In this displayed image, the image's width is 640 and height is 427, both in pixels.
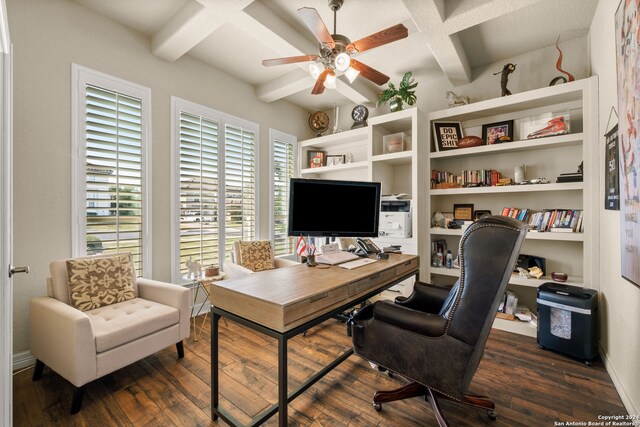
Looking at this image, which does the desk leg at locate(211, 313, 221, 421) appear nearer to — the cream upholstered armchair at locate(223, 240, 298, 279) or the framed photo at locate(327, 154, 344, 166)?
the cream upholstered armchair at locate(223, 240, 298, 279)

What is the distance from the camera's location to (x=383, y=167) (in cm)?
374

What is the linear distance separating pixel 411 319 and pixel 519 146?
7.94ft

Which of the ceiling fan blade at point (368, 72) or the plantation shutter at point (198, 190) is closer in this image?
the ceiling fan blade at point (368, 72)

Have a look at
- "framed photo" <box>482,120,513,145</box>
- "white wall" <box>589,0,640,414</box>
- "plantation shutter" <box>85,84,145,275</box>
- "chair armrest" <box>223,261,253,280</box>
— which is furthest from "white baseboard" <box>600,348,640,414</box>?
"plantation shutter" <box>85,84,145,275</box>

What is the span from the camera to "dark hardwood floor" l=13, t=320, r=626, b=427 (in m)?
1.61

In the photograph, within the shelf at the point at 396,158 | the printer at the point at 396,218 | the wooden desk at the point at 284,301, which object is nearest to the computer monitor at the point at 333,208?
the wooden desk at the point at 284,301

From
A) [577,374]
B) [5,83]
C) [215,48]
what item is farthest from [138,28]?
[577,374]

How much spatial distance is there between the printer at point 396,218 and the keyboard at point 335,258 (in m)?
1.25

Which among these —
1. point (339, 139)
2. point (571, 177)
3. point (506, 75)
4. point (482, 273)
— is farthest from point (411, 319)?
point (339, 139)

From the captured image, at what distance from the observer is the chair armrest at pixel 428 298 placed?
1.89m

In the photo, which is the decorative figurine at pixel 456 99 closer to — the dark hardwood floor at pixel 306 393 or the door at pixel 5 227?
the dark hardwood floor at pixel 306 393

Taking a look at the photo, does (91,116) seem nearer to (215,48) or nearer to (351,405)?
(215,48)

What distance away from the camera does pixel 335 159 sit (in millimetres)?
4406

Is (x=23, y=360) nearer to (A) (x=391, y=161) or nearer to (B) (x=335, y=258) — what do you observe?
(B) (x=335, y=258)
